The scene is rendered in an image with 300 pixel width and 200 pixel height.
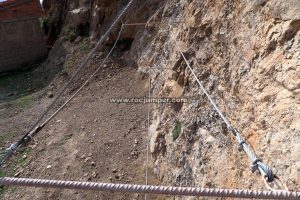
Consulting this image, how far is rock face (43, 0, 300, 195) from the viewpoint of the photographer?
103 inches

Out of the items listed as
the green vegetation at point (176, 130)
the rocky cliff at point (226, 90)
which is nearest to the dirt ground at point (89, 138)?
the rocky cliff at point (226, 90)

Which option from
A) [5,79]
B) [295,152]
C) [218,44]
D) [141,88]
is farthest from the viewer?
[5,79]

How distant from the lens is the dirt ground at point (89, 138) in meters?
6.39

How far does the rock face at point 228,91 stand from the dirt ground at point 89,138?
78 centimetres

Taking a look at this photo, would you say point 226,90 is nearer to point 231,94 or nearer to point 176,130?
point 231,94

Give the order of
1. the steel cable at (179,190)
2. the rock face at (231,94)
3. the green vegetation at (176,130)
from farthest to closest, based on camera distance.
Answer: the green vegetation at (176,130)
the rock face at (231,94)
the steel cable at (179,190)

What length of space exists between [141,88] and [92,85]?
192cm

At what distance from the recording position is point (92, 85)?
9578 mm

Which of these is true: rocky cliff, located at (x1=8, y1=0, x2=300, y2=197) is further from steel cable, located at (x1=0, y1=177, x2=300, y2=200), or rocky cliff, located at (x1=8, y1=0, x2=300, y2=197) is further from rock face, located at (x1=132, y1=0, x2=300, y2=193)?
steel cable, located at (x1=0, y1=177, x2=300, y2=200)

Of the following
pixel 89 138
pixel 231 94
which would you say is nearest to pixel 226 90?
pixel 231 94

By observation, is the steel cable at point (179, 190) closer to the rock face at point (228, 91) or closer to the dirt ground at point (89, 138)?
the rock face at point (228, 91)

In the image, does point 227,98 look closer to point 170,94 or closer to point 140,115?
point 170,94

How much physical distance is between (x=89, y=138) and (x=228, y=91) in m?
4.42

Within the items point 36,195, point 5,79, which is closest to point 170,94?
point 36,195
